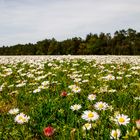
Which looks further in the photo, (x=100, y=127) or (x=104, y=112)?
(x=104, y=112)

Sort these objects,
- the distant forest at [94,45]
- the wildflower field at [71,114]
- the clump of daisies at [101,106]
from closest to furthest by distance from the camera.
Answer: the wildflower field at [71,114] < the clump of daisies at [101,106] < the distant forest at [94,45]

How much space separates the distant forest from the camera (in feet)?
319

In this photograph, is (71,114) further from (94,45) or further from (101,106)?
(94,45)

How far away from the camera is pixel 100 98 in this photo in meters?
6.52

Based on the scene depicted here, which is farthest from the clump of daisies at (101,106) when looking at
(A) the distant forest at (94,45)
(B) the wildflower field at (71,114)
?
(A) the distant forest at (94,45)

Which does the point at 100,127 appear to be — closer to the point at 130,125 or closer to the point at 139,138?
the point at 130,125

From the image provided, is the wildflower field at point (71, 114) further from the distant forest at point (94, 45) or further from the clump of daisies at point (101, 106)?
the distant forest at point (94, 45)

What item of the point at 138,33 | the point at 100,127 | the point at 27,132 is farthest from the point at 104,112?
the point at 138,33

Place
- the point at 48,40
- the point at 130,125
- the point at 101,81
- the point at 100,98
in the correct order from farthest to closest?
the point at 48,40 < the point at 101,81 < the point at 100,98 < the point at 130,125

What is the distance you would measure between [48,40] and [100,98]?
120 m

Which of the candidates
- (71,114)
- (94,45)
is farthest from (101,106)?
(94,45)

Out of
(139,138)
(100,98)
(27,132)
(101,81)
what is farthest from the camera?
(101,81)

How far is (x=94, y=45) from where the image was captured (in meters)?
99.9

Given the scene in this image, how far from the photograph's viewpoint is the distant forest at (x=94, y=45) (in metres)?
97.2
